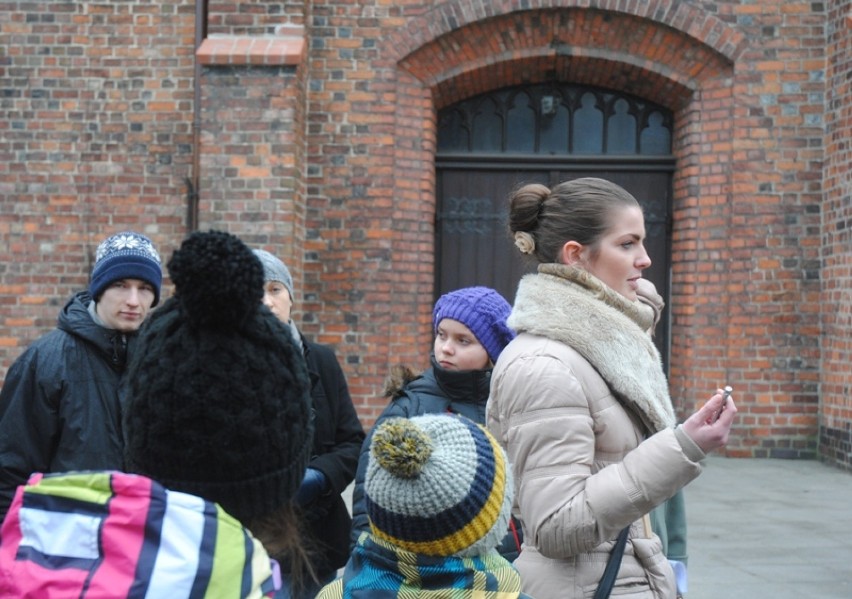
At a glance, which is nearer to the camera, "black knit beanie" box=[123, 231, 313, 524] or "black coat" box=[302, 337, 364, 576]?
"black knit beanie" box=[123, 231, 313, 524]

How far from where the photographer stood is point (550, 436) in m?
2.33

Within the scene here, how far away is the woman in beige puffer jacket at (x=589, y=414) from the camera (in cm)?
230

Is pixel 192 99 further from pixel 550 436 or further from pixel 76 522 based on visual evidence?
pixel 76 522

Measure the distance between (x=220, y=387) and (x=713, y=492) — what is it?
6881mm

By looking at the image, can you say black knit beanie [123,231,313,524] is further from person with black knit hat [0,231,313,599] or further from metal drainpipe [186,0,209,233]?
metal drainpipe [186,0,209,233]

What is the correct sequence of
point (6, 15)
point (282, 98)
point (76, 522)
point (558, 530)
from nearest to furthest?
point (76, 522) < point (558, 530) < point (282, 98) < point (6, 15)

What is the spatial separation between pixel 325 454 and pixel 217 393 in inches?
83.7

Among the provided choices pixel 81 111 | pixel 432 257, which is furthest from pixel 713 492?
pixel 81 111

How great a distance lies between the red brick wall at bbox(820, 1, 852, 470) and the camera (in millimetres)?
8500

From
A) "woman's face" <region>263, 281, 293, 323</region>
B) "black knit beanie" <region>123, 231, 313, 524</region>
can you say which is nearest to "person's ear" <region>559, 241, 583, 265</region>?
"black knit beanie" <region>123, 231, 313, 524</region>

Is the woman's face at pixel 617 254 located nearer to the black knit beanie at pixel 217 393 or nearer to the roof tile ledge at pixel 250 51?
the black knit beanie at pixel 217 393

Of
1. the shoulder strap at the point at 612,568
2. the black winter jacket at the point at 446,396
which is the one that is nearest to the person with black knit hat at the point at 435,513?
the shoulder strap at the point at 612,568

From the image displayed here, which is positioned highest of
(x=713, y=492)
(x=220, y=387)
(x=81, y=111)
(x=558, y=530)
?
(x=81, y=111)

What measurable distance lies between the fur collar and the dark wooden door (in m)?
7.01
